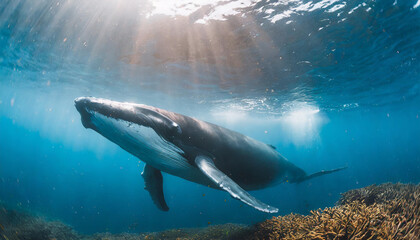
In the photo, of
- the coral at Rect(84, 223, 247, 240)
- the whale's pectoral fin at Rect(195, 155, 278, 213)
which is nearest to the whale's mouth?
the whale's pectoral fin at Rect(195, 155, 278, 213)

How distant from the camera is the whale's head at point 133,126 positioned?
349cm

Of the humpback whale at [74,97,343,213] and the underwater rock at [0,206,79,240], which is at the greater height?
the humpback whale at [74,97,343,213]

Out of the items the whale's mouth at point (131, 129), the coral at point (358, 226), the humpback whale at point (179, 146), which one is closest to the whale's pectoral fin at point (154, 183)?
the humpback whale at point (179, 146)

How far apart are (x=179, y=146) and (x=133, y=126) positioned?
3.47 ft

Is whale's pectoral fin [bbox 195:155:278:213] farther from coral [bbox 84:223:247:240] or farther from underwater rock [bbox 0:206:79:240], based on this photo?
underwater rock [bbox 0:206:79:240]

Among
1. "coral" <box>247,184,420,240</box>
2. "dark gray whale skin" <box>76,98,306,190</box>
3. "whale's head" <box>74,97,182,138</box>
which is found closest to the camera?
"coral" <box>247,184,420,240</box>

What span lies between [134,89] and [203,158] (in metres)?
21.3

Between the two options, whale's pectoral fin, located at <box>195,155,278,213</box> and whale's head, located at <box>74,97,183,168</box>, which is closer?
whale's pectoral fin, located at <box>195,155,278,213</box>

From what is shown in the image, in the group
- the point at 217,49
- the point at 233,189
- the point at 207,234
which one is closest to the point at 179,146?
the point at 233,189

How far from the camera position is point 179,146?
426cm

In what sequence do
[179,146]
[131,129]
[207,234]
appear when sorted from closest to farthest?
1. [131,129]
2. [179,146]
3. [207,234]

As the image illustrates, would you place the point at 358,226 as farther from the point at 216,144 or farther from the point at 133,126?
the point at 133,126

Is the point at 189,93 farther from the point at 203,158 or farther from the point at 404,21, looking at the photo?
the point at 203,158

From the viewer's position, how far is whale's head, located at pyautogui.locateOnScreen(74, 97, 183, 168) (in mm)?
3494
